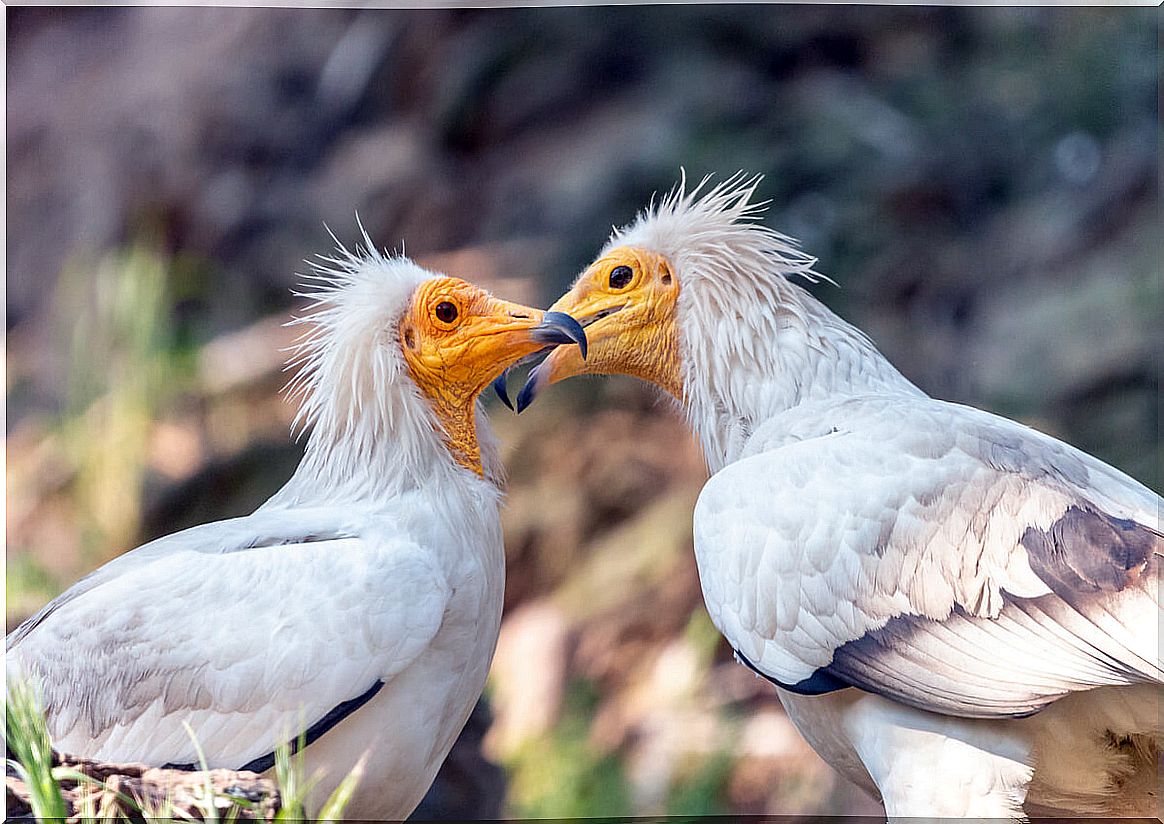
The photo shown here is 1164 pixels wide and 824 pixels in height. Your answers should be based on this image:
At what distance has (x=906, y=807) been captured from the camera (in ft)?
6.10

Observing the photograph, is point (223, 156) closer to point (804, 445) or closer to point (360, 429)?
point (360, 429)

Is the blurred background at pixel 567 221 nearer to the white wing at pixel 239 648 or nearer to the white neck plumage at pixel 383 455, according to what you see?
the white neck plumage at pixel 383 455

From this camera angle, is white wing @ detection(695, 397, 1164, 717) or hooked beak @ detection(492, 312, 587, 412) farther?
hooked beak @ detection(492, 312, 587, 412)

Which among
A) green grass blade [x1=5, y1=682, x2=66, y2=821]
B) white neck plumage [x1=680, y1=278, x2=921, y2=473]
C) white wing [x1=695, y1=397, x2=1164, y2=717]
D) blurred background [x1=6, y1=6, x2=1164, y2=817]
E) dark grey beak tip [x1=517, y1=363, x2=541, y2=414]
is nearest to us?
white wing [x1=695, y1=397, x2=1164, y2=717]

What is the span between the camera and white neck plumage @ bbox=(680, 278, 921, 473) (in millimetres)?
2238

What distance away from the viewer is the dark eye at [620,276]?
2.41 m

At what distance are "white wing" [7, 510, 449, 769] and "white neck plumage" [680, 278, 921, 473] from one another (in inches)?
25.4

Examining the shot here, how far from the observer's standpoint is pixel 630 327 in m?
2.38

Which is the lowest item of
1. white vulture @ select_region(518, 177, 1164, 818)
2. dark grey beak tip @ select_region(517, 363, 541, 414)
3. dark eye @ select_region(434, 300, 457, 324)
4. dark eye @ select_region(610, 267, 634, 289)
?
white vulture @ select_region(518, 177, 1164, 818)

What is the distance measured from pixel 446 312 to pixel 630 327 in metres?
0.38

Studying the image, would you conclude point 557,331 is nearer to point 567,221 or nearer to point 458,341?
point 458,341

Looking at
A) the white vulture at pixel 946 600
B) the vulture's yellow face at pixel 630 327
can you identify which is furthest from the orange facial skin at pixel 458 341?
the white vulture at pixel 946 600

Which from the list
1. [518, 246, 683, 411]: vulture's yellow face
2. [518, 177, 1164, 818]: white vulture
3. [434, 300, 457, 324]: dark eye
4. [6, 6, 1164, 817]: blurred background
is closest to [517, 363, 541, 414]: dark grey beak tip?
[518, 246, 683, 411]: vulture's yellow face

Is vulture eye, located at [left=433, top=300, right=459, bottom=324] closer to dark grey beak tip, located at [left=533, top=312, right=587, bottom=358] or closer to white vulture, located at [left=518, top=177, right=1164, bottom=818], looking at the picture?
dark grey beak tip, located at [left=533, top=312, right=587, bottom=358]
